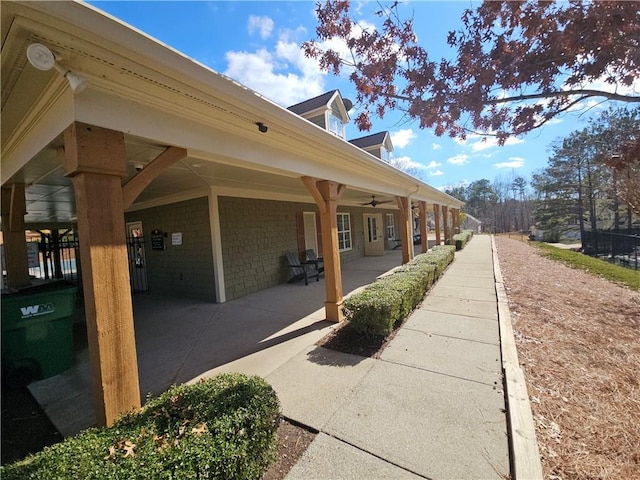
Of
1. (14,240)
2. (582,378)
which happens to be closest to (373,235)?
(582,378)

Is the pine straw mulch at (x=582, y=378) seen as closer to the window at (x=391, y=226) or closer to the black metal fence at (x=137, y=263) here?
the black metal fence at (x=137, y=263)

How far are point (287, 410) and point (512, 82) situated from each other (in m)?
3.87

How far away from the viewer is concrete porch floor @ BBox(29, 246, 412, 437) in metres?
3.04

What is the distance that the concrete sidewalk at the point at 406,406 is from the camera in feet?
6.27

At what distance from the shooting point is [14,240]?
4.28 meters

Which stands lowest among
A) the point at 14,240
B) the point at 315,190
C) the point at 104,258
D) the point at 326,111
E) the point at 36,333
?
the point at 36,333

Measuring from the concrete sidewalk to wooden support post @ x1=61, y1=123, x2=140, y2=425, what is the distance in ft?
4.46

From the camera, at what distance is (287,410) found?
250cm

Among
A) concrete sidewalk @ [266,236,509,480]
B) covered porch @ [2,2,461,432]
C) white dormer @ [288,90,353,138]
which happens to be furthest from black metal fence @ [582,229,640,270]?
covered porch @ [2,2,461,432]

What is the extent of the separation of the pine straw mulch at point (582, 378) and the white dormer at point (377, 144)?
34.4ft

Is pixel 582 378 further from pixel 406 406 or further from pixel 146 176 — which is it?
pixel 146 176

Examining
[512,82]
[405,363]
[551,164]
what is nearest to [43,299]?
[405,363]

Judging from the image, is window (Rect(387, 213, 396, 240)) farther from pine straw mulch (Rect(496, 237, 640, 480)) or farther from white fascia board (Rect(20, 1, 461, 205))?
white fascia board (Rect(20, 1, 461, 205))

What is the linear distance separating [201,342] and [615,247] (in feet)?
65.8
